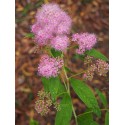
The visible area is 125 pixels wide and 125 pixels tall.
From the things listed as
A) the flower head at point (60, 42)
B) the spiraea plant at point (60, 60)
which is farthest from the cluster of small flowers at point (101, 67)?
the flower head at point (60, 42)

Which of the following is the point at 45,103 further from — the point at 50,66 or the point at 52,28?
the point at 52,28

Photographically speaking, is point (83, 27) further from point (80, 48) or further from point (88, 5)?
point (80, 48)

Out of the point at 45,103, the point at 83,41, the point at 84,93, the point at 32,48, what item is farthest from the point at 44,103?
the point at 32,48

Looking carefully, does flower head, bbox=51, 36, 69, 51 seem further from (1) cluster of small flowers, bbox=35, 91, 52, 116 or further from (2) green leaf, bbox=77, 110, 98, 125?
(2) green leaf, bbox=77, 110, 98, 125

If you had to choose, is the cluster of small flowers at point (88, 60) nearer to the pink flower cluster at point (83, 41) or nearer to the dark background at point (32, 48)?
the pink flower cluster at point (83, 41)

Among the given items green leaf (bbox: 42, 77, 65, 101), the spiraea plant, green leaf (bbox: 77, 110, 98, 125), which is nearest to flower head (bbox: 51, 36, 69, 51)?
the spiraea plant
